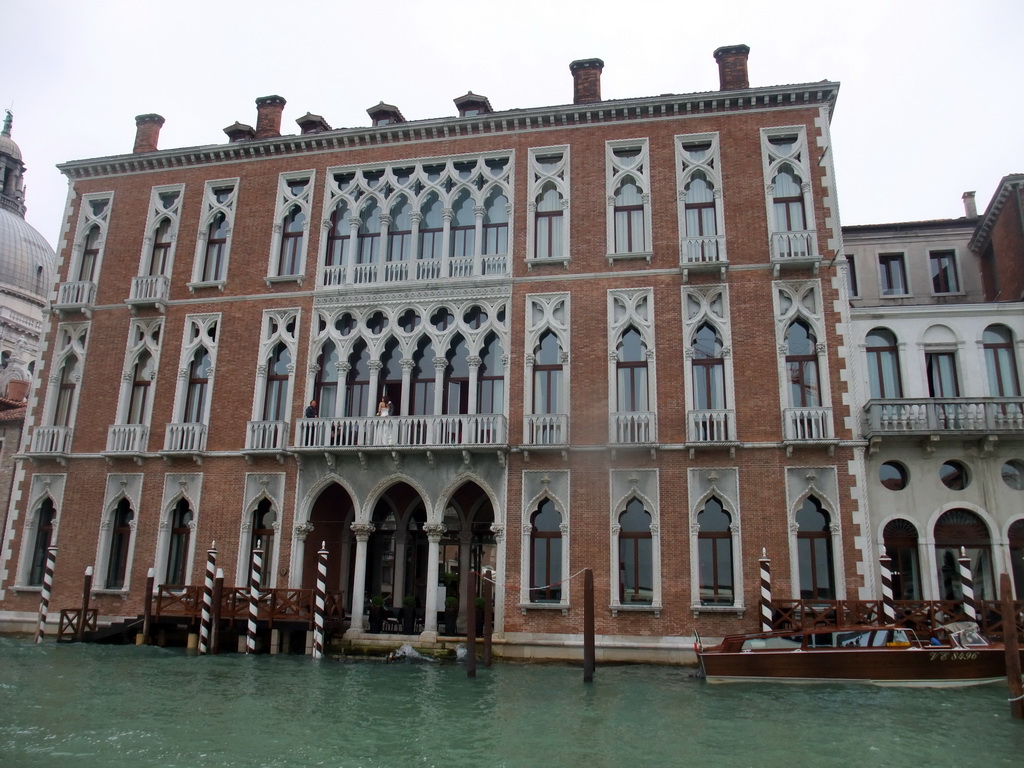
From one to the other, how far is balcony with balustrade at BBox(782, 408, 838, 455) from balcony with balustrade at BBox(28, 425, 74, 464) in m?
18.0

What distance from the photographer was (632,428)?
18.6 m

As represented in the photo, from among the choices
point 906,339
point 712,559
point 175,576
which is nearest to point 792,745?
point 712,559

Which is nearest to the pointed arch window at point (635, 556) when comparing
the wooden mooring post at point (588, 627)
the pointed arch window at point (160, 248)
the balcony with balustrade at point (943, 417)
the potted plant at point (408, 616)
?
the wooden mooring post at point (588, 627)

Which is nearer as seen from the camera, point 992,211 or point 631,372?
point 631,372

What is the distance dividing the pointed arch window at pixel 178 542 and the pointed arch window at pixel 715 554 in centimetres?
1247

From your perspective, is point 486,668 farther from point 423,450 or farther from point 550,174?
point 550,174

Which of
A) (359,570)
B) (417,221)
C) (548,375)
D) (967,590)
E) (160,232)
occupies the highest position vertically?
(160,232)

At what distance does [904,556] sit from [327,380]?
555 inches

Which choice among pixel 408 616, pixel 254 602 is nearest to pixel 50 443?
pixel 254 602

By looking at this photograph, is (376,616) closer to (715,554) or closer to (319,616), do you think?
(319,616)

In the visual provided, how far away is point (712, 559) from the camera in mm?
17875

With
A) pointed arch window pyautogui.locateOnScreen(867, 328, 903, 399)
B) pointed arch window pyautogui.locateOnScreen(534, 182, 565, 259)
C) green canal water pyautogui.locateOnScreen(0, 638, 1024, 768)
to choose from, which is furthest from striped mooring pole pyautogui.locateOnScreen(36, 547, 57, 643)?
pointed arch window pyautogui.locateOnScreen(867, 328, 903, 399)

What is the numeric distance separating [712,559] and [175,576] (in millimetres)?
13168

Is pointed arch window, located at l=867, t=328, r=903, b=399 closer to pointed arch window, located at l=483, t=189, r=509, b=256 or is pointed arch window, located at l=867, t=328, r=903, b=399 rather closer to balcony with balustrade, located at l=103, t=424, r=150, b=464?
pointed arch window, located at l=483, t=189, r=509, b=256
